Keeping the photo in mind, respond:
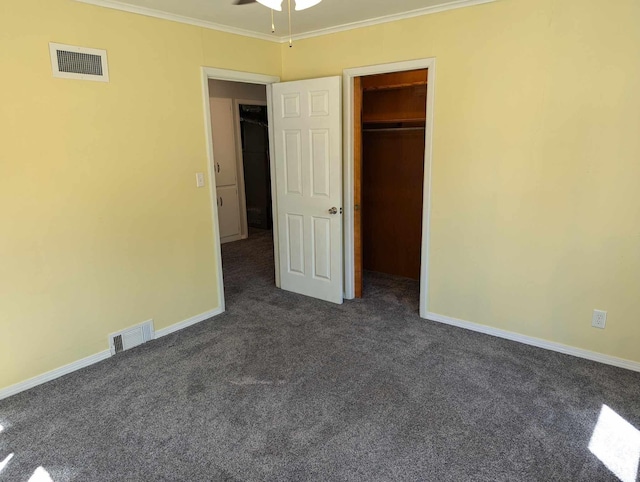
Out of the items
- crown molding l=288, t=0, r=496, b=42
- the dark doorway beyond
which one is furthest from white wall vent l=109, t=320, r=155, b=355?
the dark doorway beyond

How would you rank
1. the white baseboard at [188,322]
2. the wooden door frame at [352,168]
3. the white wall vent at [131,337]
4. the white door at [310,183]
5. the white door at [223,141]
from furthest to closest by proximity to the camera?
the white door at [223,141], the white door at [310,183], the white baseboard at [188,322], the wooden door frame at [352,168], the white wall vent at [131,337]

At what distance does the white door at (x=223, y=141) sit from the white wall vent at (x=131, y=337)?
3230mm

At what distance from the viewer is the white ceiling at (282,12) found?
A: 2906 mm

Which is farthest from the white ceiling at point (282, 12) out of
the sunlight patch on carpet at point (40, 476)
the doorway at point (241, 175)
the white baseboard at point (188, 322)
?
the sunlight patch on carpet at point (40, 476)

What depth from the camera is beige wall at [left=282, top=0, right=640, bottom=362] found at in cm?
262

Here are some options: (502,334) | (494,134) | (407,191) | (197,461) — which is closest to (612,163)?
(494,134)

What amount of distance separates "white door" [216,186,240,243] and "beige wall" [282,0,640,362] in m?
3.43

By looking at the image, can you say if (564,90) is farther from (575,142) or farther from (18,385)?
(18,385)

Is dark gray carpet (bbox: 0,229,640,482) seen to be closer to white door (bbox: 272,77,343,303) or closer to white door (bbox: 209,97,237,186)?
white door (bbox: 272,77,343,303)


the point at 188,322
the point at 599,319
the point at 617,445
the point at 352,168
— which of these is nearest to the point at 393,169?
the point at 352,168

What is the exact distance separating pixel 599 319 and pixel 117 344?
343 centimetres

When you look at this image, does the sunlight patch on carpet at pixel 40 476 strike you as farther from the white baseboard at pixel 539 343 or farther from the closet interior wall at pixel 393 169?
the closet interior wall at pixel 393 169

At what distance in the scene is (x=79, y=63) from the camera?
272 centimetres

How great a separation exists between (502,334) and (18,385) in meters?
3.39
